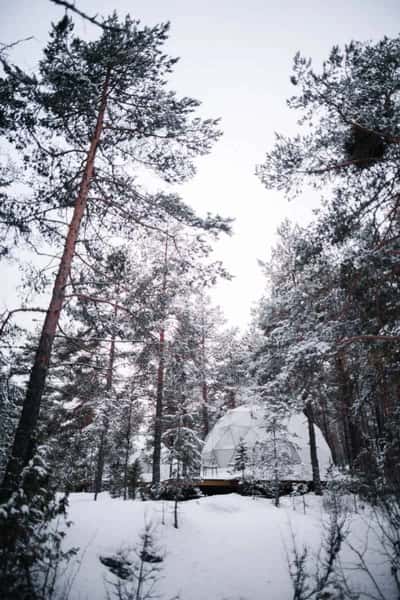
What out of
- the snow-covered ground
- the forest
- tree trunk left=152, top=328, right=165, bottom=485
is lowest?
the snow-covered ground

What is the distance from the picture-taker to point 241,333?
92.8ft

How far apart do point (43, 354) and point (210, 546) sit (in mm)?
5481

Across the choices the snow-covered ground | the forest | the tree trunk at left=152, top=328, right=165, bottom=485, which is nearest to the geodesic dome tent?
the tree trunk at left=152, top=328, right=165, bottom=485

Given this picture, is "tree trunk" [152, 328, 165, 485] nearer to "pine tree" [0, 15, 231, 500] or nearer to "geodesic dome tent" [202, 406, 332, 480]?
"geodesic dome tent" [202, 406, 332, 480]

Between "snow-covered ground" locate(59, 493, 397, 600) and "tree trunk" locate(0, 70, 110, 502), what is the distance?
1.88m

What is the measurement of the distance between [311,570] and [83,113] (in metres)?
9.82

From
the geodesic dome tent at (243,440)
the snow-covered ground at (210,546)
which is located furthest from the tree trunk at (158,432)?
the geodesic dome tent at (243,440)

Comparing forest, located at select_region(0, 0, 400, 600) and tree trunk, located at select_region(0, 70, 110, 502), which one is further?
forest, located at select_region(0, 0, 400, 600)

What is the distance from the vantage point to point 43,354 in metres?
5.24

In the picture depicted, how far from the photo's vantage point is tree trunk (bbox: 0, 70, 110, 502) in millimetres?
4075

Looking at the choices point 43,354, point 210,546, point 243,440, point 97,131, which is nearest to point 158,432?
point 243,440

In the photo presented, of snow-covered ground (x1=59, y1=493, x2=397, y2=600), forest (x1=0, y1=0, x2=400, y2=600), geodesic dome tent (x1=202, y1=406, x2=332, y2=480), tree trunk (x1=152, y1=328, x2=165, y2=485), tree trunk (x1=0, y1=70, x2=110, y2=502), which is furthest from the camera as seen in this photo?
geodesic dome tent (x1=202, y1=406, x2=332, y2=480)

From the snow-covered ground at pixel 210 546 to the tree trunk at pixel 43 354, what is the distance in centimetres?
188

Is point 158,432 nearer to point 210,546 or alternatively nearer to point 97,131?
point 210,546
